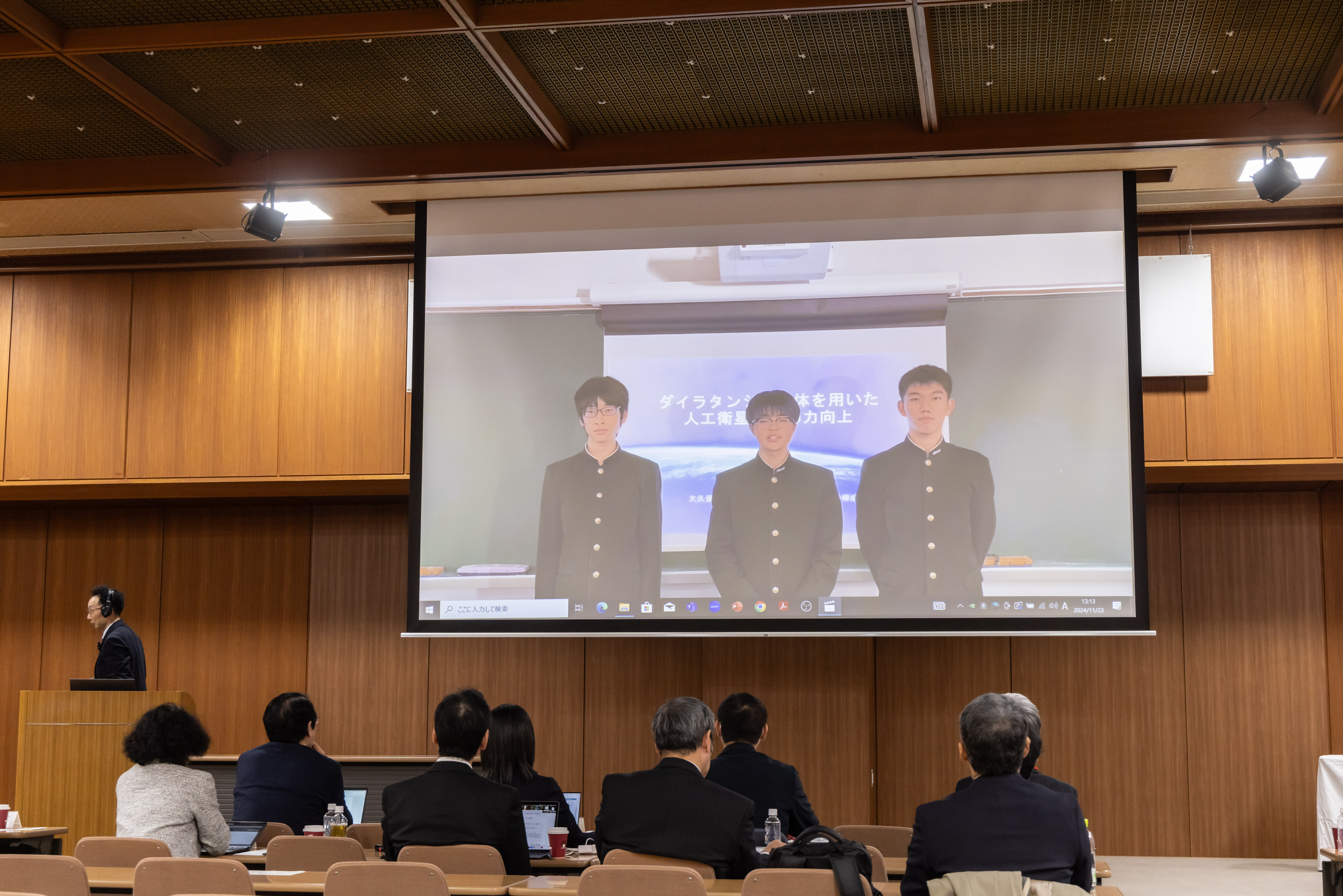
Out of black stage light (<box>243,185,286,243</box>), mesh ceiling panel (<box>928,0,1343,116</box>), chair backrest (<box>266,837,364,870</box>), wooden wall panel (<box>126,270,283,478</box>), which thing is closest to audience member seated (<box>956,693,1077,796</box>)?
chair backrest (<box>266,837,364,870</box>)

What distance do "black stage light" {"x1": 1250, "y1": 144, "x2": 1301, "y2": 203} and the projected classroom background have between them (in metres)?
0.67

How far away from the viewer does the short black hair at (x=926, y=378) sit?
19.9 ft

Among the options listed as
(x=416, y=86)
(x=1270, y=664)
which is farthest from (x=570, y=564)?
(x=1270, y=664)

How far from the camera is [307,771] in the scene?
5008 millimetres

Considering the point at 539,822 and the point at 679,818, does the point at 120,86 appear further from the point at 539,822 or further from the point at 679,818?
the point at 679,818

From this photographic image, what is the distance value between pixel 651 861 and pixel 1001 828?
1.08 meters

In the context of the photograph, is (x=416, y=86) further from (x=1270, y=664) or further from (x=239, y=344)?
(x=1270, y=664)

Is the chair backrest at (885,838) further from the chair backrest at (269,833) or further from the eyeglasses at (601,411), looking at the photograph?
the eyeglasses at (601,411)

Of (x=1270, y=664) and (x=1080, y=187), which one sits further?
(x=1270, y=664)

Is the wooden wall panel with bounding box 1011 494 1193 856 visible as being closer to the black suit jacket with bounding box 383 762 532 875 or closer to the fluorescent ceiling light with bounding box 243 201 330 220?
the black suit jacket with bounding box 383 762 532 875

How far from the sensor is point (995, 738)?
3.27 metres

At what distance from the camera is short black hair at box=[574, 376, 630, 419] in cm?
630

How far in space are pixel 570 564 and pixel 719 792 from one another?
8.77ft

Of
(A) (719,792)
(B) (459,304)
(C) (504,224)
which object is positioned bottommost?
(A) (719,792)
